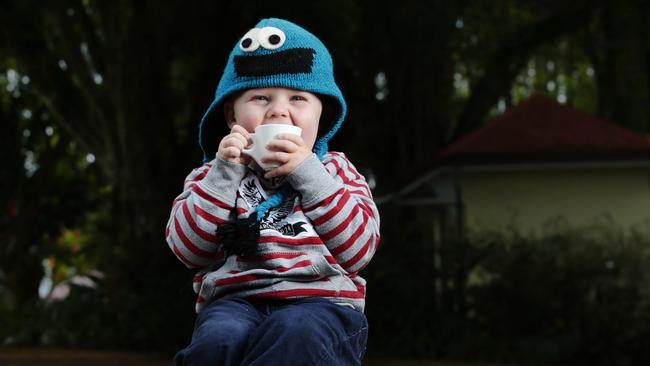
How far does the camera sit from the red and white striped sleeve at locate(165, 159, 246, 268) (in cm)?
258

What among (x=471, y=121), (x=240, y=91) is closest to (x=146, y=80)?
(x=471, y=121)

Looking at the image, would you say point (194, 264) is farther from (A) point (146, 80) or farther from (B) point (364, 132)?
(B) point (364, 132)

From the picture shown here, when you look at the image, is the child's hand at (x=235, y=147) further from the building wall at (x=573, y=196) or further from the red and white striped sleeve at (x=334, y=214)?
the building wall at (x=573, y=196)

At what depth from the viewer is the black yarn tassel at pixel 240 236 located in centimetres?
251

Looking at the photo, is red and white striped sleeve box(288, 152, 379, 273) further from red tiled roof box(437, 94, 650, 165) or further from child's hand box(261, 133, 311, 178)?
red tiled roof box(437, 94, 650, 165)

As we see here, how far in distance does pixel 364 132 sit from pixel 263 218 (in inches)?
454

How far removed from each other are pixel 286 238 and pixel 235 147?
0.28m

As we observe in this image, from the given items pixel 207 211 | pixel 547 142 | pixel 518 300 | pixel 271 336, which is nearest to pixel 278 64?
pixel 207 211

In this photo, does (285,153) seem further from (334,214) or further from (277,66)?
(277,66)

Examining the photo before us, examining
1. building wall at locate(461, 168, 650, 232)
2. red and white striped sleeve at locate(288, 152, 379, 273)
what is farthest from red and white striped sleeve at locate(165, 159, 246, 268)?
building wall at locate(461, 168, 650, 232)

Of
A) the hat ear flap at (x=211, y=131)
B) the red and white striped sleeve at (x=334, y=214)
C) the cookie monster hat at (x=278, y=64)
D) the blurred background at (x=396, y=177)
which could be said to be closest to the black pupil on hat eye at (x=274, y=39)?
the cookie monster hat at (x=278, y=64)

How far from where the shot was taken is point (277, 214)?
104 inches

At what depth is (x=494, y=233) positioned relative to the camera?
9.74 meters

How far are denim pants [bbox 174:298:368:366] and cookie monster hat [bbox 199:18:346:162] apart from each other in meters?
0.63
